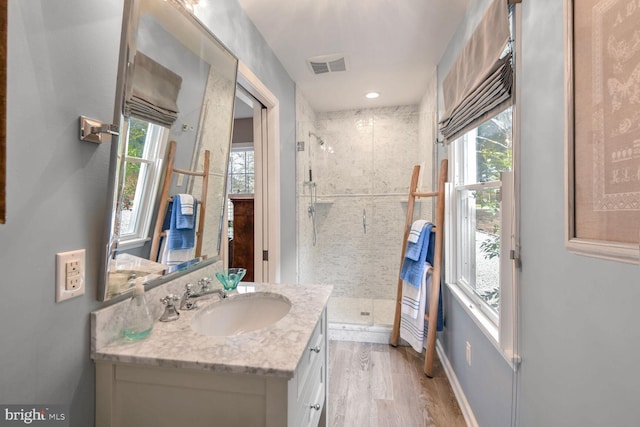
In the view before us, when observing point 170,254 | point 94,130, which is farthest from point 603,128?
point 170,254

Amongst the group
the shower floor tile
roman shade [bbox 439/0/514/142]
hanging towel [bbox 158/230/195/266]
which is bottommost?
the shower floor tile

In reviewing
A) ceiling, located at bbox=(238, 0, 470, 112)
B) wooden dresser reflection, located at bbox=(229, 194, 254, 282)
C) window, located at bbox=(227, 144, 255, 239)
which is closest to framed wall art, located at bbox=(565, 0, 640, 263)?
ceiling, located at bbox=(238, 0, 470, 112)

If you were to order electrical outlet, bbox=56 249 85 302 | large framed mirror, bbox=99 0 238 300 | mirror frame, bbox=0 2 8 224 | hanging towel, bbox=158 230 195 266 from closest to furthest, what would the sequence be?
mirror frame, bbox=0 2 8 224 < electrical outlet, bbox=56 249 85 302 < large framed mirror, bbox=99 0 238 300 < hanging towel, bbox=158 230 195 266

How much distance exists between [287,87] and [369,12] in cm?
96

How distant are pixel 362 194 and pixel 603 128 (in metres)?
2.73

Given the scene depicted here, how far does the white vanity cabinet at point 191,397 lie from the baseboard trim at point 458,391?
1.34m

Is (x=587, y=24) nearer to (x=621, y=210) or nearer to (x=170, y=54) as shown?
(x=621, y=210)

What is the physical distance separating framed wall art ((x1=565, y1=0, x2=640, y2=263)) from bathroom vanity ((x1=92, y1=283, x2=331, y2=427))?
2.76 feet

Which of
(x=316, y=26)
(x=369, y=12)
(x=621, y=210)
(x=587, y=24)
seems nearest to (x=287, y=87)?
(x=316, y=26)

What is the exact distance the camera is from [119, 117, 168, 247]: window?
0.89 metres

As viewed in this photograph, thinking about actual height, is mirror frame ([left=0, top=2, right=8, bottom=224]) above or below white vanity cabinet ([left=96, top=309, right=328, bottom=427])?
above

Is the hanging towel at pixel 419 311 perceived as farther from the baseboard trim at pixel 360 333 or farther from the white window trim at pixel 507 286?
the white window trim at pixel 507 286

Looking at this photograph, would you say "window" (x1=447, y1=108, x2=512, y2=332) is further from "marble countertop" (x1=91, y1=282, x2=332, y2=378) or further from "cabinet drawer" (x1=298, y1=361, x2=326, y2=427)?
"marble countertop" (x1=91, y1=282, x2=332, y2=378)

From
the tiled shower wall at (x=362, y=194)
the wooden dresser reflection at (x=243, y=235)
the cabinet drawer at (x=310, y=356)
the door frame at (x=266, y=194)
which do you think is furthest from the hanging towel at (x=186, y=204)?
the tiled shower wall at (x=362, y=194)
